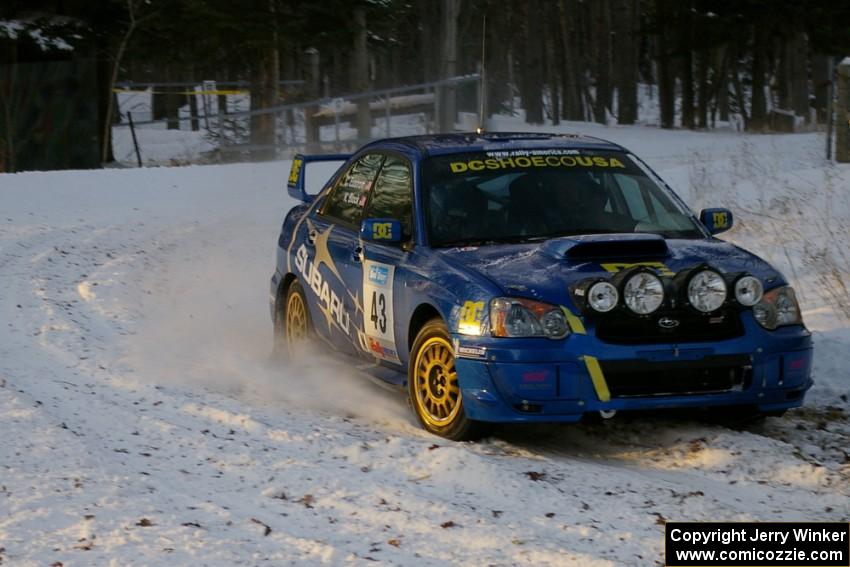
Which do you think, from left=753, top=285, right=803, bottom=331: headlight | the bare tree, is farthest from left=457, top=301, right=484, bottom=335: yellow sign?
the bare tree

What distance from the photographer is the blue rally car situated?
685cm

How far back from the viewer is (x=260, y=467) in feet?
21.7

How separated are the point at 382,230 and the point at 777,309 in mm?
2039

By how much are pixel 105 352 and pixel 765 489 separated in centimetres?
498

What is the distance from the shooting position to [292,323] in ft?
31.7

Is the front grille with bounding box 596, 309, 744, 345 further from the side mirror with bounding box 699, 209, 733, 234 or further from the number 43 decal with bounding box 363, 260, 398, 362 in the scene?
the number 43 decal with bounding box 363, 260, 398, 362

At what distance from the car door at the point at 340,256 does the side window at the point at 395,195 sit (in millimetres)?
136

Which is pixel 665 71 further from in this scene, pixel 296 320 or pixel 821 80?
pixel 296 320

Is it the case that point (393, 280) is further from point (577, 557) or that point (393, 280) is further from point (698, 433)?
point (577, 557)

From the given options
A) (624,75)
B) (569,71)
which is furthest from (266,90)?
(569,71)

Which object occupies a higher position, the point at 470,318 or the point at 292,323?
the point at 470,318

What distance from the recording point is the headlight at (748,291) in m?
7.05

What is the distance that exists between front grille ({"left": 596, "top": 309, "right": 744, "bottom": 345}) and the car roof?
5.98 ft

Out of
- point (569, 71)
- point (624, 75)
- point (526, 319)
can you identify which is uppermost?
point (569, 71)
